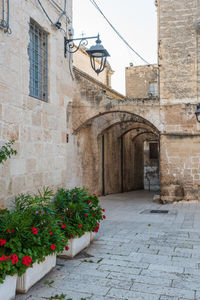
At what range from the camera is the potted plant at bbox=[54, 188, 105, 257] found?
425cm

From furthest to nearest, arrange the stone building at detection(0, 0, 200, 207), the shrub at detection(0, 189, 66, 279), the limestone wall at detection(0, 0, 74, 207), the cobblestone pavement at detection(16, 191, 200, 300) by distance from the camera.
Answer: the stone building at detection(0, 0, 200, 207) < the limestone wall at detection(0, 0, 74, 207) < the cobblestone pavement at detection(16, 191, 200, 300) < the shrub at detection(0, 189, 66, 279)

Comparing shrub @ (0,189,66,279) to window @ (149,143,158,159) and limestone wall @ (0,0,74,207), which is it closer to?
limestone wall @ (0,0,74,207)

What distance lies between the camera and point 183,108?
388 inches

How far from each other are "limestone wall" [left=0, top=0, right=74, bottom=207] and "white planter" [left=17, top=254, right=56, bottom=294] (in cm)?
121

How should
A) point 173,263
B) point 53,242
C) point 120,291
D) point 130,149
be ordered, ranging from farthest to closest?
1. point 130,149
2. point 173,263
3. point 53,242
4. point 120,291

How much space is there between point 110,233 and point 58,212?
58.0 inches

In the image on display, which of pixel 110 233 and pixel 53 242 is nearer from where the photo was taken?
pixel 53 242

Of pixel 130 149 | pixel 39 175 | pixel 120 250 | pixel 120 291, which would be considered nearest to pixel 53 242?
pixel 120 291

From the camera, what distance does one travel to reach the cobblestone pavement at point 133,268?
317cm

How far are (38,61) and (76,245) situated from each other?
3346 millimetres

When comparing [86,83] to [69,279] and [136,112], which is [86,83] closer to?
[136,112]

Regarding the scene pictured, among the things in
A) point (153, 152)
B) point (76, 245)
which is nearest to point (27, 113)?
point (76, 245)

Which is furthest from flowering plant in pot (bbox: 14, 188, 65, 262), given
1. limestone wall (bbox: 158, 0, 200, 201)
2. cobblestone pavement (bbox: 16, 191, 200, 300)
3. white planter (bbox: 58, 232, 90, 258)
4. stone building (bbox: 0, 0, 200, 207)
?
limestone wall (bbox: 158, 0, 200, 201)

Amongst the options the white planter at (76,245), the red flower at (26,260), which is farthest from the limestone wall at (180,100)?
the red flower at (26,260)
